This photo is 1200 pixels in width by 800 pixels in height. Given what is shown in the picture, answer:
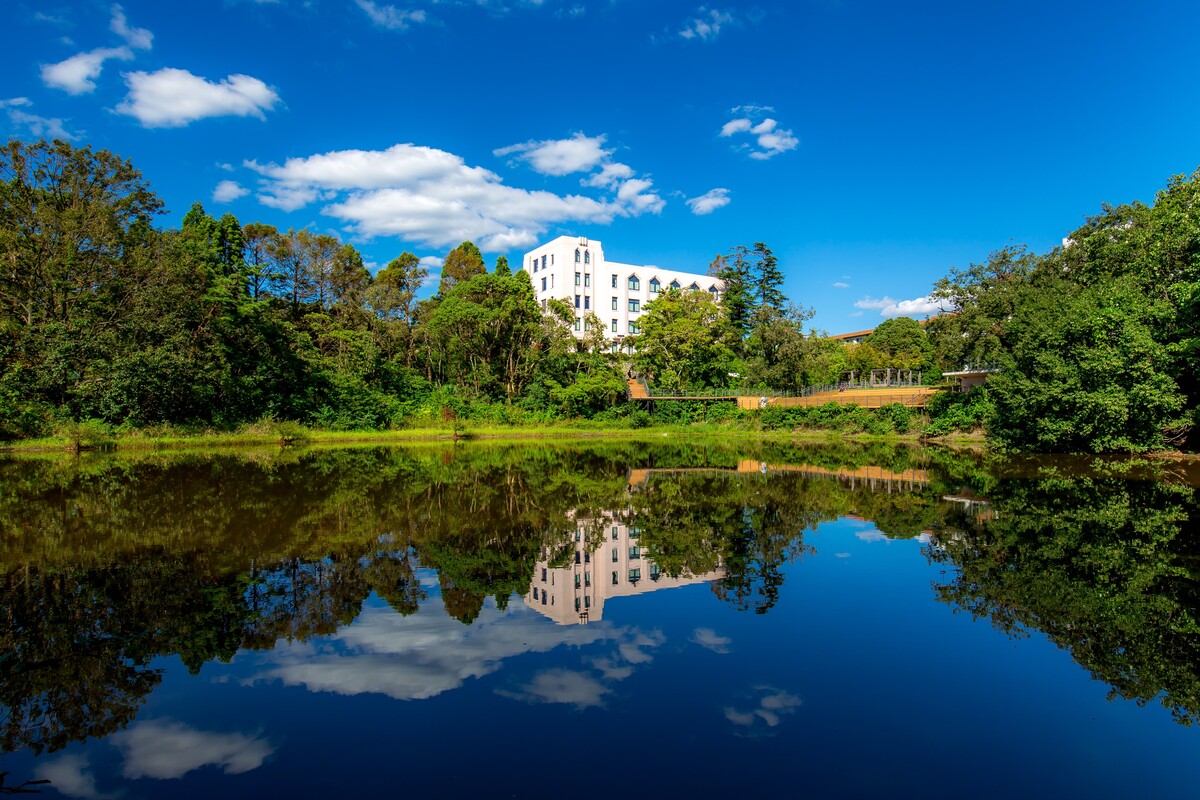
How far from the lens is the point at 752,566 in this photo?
8211 millimetres

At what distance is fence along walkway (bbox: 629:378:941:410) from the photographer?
126ft

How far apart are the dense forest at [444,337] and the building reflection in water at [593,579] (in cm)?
1886

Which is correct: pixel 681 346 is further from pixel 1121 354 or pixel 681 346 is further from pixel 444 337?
pixel 1121 354

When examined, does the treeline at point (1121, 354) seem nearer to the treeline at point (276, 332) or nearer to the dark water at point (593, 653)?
the dark water at point (593, 653)

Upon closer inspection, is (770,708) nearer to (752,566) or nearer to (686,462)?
(752,566)

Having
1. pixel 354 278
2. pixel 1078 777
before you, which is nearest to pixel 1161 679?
pixel 1078 777

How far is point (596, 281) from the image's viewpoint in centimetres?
5816

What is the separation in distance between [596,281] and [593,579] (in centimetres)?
5251

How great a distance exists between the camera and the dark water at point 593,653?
12.1ft

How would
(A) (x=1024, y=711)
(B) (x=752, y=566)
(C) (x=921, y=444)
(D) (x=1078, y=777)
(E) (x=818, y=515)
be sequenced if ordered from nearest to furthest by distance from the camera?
(D) (x=1078, y=777), (A) (x=1024, y=711), (B) (x=752, y=566), (E) (x=818, y=515), (C) (x=921, y=444)

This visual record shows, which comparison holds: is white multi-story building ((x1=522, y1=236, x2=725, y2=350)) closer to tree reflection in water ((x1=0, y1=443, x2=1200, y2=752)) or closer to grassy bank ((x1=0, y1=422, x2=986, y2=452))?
grassy bank ((x1=0, y1=422, x2=986, y2=452))

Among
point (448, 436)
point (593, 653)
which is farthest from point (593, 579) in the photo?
point (448, 436)

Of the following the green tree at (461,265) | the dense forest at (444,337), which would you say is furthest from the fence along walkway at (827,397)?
the green tree at (461,265)

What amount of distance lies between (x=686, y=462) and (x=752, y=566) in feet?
55.1
